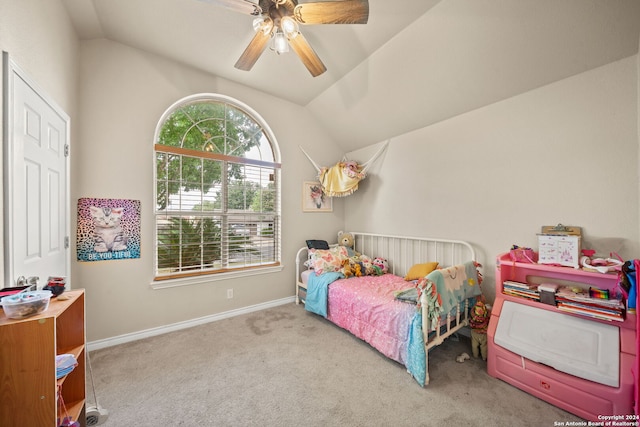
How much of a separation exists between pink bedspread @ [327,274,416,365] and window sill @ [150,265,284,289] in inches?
37.8

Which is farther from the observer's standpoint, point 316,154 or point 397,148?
point 316,154

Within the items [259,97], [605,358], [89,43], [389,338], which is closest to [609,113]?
[605,358]

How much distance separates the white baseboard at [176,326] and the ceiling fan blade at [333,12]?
9.67ft

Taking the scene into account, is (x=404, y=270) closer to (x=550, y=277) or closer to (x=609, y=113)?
(x=550, y=277)

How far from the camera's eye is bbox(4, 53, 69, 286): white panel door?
1.17 metres

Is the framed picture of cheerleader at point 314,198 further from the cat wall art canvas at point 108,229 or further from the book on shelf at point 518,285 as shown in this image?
the book on shelf at point 518,285

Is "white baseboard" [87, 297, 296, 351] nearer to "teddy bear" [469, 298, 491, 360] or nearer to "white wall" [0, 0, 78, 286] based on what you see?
"white wall" [0, 0, 78, 286]

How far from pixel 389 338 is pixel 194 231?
2.29 meters

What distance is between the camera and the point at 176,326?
259 cm

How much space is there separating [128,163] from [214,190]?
0.83 meters

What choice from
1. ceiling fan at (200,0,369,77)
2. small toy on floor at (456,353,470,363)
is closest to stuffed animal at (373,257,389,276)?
small toy on floor at (456,353,470,363)

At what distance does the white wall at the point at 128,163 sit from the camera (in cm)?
219

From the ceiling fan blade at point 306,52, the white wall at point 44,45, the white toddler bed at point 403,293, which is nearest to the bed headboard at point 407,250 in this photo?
the white toddler bed at point 403,293

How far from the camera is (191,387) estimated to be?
5.76 ft
